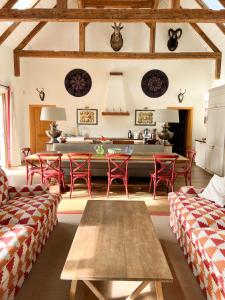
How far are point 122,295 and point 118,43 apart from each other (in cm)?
779

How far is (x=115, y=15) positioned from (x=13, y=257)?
4.44m

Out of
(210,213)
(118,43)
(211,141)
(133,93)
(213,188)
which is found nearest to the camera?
(210,213)

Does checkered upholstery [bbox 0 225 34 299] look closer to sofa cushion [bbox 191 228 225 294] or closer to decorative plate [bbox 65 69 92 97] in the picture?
sofa cushion [bbox 191 228 225 294]

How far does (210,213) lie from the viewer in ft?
8.25

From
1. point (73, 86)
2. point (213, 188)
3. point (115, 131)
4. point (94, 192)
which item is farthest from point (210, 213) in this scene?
point (73, 86)

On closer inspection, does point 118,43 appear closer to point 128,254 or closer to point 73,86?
point 73,86

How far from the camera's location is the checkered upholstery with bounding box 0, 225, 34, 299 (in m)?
1.67

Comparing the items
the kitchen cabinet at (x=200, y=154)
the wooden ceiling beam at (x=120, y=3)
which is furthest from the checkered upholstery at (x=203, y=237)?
the wooden ceiling beam at (x=120, y=3)

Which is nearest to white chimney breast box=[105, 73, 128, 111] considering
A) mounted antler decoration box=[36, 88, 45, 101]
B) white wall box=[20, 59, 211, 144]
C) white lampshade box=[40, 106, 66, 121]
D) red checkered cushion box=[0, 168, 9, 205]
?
white wall box=[20, 59, 211, 144]

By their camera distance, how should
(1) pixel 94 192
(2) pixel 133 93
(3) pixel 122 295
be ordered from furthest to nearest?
(2) pixel 133 93 < (1) pixel 94 192 < (3) pixel 122 295

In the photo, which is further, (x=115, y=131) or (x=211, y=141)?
(x=115, y=131)

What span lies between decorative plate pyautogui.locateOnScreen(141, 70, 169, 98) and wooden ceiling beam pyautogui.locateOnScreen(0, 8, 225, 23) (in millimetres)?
3891

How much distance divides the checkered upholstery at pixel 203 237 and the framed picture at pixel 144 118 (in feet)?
19.2

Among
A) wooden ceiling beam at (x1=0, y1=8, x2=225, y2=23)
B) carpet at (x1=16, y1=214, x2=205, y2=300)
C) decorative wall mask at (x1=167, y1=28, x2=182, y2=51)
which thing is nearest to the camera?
carpet at (x1=16, y1=214, x2=205, y2=300)
